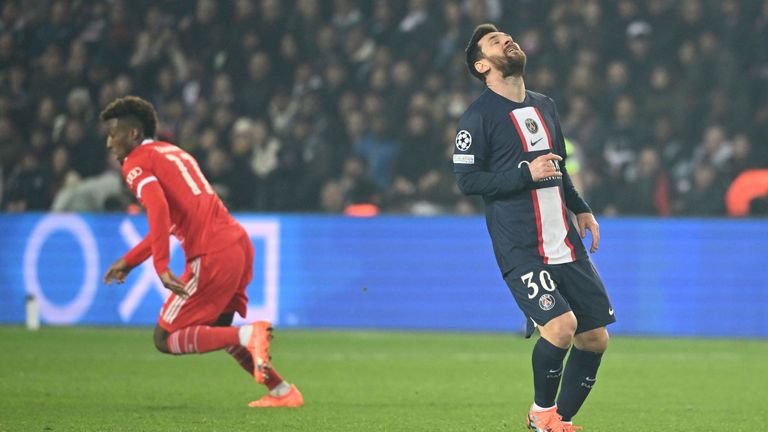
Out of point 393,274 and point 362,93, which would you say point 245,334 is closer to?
point 393,274

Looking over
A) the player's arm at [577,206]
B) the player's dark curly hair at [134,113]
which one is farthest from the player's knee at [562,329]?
the player's dark curly hair at [134,113]

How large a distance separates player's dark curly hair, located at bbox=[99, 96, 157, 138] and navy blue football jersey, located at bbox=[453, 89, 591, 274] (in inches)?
89.0

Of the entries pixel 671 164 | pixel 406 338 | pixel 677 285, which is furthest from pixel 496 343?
pixel 671 164

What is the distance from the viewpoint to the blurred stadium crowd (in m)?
15.2

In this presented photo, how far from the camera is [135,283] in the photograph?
13906 mm

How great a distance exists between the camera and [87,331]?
13633 mm

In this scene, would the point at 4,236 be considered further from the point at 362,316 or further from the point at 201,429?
the point at 201,429

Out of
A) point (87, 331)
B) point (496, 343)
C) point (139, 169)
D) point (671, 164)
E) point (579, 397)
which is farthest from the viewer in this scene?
point (671, 164)

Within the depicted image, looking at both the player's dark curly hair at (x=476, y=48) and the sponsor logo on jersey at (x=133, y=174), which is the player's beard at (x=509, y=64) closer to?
the player's dark curly hair at (x=476, y=48)

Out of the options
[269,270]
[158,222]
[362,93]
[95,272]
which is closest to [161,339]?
[158,222]

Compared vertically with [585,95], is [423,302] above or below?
below

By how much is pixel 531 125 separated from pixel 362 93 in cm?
1024

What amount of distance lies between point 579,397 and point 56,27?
12822 millimetres

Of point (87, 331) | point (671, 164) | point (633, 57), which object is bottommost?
point (87, 331)
